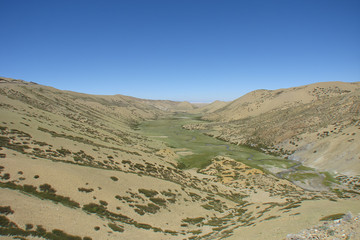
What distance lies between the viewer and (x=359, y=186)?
163 ft

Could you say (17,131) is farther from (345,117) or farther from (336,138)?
→ (345,117)

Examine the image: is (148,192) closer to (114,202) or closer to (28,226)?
(114,202)

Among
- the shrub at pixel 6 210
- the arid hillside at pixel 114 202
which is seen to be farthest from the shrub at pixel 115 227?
the shrub at pixel 6 210

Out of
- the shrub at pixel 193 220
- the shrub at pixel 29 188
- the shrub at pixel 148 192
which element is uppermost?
the shrub at pixel 29 188

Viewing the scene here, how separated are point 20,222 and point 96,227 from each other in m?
6.09

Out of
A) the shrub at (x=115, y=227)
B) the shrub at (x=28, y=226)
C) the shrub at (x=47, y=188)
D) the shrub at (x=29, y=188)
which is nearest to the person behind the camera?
the shrub at (x=28, y=226)

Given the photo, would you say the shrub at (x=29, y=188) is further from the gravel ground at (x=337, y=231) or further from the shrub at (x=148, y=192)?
the gravel ground at (x=337, y=231)

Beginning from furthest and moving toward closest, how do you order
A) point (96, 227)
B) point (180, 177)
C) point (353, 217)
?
point (180, 177) → point (96, 227) → point (353, 217)

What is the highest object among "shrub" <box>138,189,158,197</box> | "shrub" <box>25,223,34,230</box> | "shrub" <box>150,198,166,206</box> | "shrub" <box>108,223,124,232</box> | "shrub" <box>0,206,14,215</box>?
"shrub" <box>0,206,14,215</box>

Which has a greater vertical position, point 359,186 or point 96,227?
point 96,227

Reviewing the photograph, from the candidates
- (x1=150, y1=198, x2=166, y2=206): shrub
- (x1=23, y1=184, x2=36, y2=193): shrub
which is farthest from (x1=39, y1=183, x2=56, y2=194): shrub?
(x1=150, y1=198, x2=166, y2=206): shrub

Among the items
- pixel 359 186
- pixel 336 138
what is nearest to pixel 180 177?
pixel 359 186

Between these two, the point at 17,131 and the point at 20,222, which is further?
the point at 17,131

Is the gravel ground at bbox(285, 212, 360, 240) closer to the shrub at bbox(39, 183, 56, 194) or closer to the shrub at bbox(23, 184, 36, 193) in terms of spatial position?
the shrub at bbox(39, 183, 56, 194)
